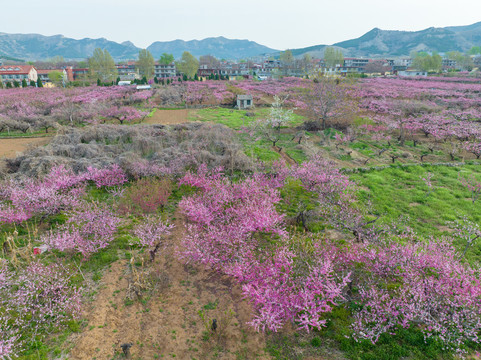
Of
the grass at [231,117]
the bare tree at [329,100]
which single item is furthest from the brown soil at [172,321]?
the bare tree at [329,100]

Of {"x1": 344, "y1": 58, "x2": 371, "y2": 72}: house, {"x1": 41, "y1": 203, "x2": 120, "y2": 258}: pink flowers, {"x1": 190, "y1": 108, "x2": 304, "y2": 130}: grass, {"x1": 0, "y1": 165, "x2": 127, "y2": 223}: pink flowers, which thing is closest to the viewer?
{"x1": 41, "y1": 203, "x2": 120, "y2": 258}: pink flowers

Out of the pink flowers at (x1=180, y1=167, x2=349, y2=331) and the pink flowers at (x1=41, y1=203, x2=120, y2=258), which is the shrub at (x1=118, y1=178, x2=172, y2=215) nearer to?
the pink flowers at (x1=41, y1=203, x2=120, y2=258)

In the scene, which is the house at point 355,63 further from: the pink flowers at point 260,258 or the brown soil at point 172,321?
the brown soil at point 172,321

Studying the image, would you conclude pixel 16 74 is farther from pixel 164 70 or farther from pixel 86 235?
pixel 86 235

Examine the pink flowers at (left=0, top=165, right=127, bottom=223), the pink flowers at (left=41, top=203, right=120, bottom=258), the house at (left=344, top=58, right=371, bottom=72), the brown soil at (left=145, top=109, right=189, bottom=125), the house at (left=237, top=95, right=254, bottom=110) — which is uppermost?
the house at (left=344, top=58, right=371, bottom=72)

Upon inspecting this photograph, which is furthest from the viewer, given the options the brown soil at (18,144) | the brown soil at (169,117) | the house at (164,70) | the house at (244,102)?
the house at (164,70)

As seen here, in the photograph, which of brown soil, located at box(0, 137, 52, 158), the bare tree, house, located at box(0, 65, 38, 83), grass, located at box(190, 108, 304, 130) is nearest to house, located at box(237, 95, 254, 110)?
grass, located at box(190, 108, 304, 130)

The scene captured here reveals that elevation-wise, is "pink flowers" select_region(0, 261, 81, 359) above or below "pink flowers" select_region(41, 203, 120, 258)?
below
